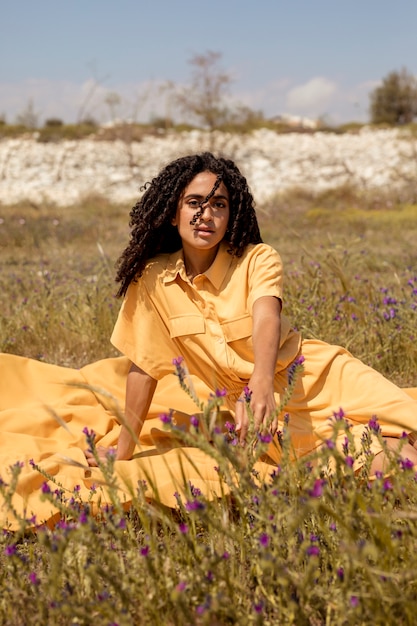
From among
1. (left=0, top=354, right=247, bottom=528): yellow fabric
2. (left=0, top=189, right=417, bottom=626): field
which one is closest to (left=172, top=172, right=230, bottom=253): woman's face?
(left=0, top=354, right=247, bottom=528): yellow fabric

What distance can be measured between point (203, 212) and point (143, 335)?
0.53 meters

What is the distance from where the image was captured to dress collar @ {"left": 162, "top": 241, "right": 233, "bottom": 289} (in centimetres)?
267

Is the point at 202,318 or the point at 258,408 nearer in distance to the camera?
the point at 258,408

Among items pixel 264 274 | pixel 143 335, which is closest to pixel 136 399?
pixel 143 335

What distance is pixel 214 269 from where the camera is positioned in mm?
2670

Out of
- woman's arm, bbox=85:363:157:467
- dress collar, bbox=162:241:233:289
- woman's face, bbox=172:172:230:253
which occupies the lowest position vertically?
woman's arm, bbox=85:363:157:467

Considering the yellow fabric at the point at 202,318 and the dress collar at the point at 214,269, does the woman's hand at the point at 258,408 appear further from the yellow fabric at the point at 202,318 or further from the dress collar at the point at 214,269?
the dress collar at the point at 214,269

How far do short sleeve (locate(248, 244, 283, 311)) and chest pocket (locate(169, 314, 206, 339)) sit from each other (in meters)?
0.20

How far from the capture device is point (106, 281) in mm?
5293

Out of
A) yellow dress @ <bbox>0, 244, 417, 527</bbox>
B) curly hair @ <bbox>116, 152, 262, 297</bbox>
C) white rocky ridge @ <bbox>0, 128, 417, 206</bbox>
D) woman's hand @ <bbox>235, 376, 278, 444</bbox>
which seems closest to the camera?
woman's hand @ <bbox>235, 376, 278, 444</bbox>

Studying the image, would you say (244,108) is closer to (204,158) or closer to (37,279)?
(37,279)

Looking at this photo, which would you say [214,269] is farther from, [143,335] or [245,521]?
[245,521]

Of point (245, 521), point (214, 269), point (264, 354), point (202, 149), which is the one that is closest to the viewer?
point (245, 521)

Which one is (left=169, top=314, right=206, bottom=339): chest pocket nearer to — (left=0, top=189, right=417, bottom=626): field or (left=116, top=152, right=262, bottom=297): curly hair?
(left=116, top=152, right=262, bottom=297): curly hair
